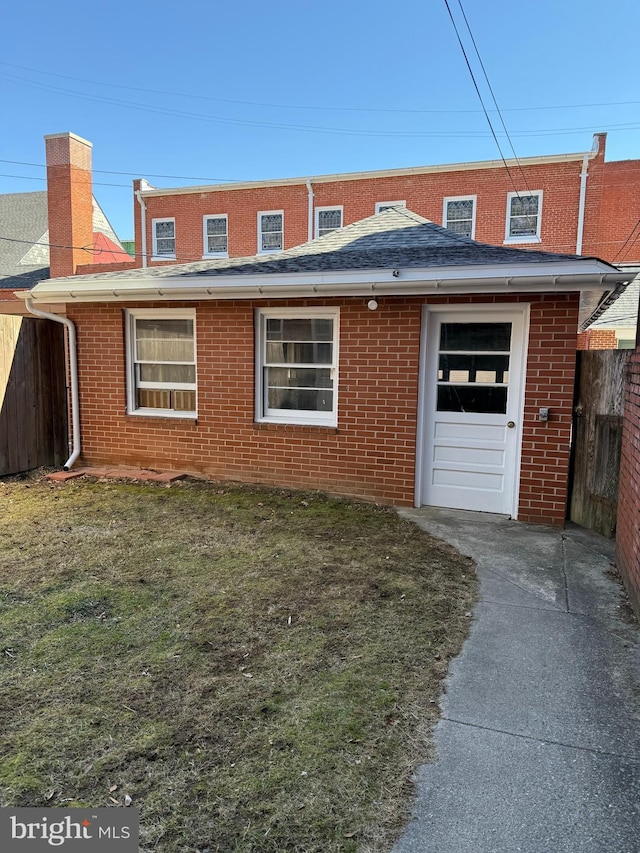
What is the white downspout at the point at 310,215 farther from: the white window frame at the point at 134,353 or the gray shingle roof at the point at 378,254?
the white window frame at the point at 134,353

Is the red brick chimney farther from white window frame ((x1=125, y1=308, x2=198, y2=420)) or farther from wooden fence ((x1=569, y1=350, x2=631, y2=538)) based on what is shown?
wooden fence ((x1=569, y1=350, x2=631, y2=538))

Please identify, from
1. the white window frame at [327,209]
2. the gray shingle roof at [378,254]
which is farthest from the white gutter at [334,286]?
the white window frame at [327,209]

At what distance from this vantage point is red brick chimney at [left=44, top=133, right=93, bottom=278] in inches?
817

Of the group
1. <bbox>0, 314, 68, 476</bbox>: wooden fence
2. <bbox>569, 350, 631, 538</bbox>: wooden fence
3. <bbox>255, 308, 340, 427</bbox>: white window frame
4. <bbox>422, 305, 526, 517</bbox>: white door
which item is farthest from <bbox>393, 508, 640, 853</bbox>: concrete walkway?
<bbox>0, 314, 68, 476</bbox>: wooden fence

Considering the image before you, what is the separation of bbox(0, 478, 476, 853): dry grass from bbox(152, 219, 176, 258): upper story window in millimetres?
18708

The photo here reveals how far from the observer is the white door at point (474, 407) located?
6074 millimetres

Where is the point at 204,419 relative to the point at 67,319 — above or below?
below

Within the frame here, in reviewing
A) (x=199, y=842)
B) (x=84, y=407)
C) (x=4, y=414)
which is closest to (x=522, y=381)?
(x=199, y=842)

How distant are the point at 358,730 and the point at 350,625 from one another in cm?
103

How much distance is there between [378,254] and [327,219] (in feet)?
47.2

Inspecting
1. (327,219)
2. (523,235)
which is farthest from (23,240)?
(523,235)

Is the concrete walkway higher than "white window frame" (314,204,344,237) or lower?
lower

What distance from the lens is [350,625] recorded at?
3494mm

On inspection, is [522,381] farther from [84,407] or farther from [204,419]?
[84,407]
